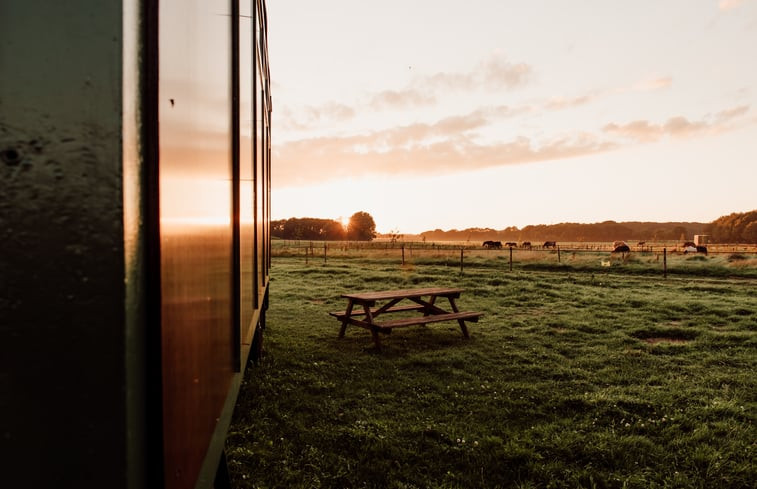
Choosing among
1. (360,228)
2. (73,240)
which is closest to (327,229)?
(360,228)

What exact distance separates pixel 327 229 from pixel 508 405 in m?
89.8

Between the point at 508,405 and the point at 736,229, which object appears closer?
the point at 508,405

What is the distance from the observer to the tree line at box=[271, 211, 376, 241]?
3492 inches

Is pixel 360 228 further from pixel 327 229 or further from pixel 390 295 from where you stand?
pixel 390 295

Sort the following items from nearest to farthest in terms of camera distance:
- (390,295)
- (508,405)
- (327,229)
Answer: (508,405) < (390,295) < (327,229)

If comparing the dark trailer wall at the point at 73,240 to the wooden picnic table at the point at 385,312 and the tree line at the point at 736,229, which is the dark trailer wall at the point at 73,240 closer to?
the wooden picnic table at the point at 385,312

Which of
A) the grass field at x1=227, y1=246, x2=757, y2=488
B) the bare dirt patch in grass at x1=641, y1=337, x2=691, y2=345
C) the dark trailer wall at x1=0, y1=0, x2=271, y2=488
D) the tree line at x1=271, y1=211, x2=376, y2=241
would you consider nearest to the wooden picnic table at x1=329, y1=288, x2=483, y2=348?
the grass field at x1=227, y1=246, x2=757, y2=488

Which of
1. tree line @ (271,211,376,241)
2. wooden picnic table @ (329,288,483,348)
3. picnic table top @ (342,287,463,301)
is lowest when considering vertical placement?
wooden picnic table @ (329,288,483,348)

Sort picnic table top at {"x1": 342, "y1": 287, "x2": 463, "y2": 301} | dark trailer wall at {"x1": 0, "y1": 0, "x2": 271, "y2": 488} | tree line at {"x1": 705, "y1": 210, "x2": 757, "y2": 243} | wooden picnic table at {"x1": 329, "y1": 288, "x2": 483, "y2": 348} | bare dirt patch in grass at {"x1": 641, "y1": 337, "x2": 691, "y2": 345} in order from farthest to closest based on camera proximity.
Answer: tree line at {"x1": 705, "y1": 210, "x2": 757, "y2": 243} → bare dirt patch in grass at {"x1": 641, "y1": 337, "x2": 691, "y2": 345} → picnic table top at {"x1": 342, "y1": 287, "x2": 463, "y2": 301} → wooden picnic table at {"x1": 329, "y1": 288, "x2": 483, "y2": 348} → dark trailer wall at {"x1": 0, "y1": 0, "x2": 271, "y2": 488}

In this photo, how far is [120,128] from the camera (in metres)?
0.61

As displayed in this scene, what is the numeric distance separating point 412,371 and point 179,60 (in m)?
5.42

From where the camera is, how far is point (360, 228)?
89.4 metres

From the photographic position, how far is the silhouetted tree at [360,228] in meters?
88.7

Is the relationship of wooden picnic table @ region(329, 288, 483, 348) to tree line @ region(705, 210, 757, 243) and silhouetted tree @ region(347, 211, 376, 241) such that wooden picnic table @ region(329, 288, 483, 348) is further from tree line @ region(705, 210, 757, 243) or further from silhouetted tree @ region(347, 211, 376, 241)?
tree line @ region(705, 210, 757, 243)
